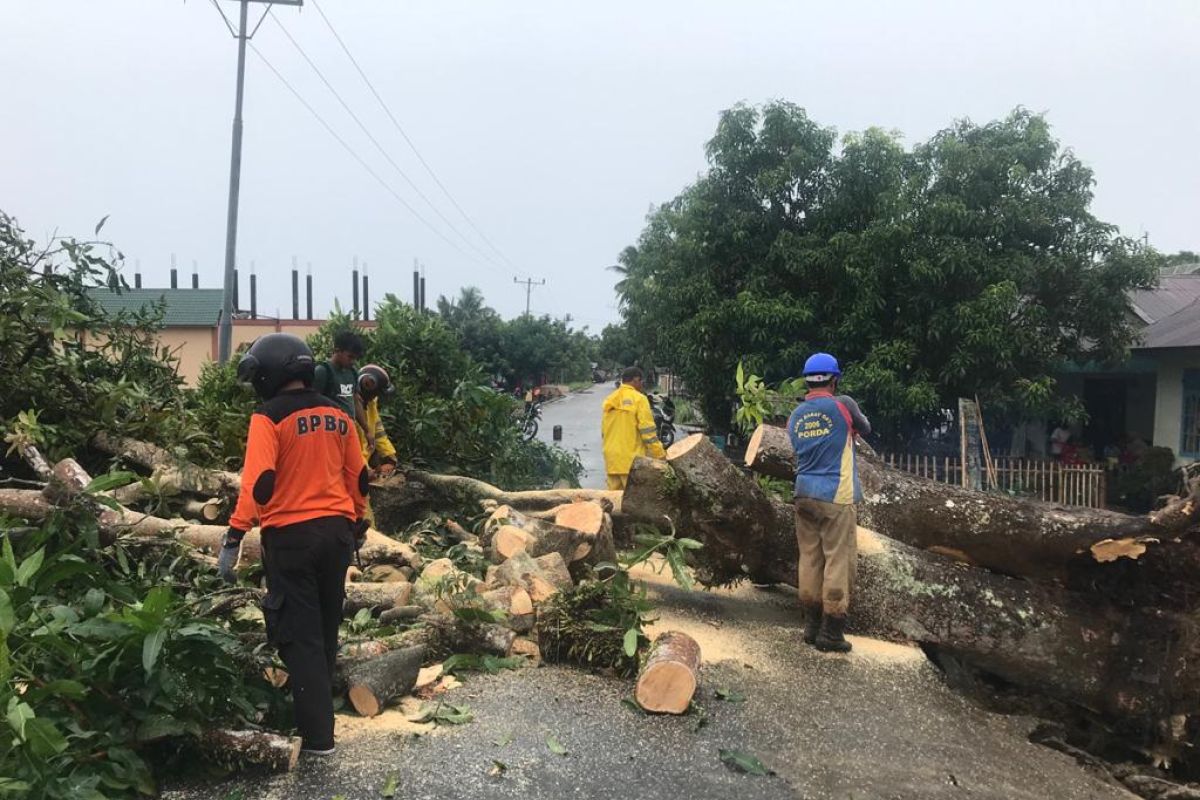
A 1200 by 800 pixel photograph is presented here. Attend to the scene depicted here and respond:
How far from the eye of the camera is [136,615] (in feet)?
9.43

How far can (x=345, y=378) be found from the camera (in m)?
5.54

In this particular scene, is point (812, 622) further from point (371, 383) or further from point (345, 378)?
point (345, 378)

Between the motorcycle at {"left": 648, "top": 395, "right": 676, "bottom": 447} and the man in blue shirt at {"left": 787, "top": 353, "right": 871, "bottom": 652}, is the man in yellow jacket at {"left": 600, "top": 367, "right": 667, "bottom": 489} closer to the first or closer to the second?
the man in blue shirt at {"left": 787, "top": 353, "right": 871, "bottom": 652}

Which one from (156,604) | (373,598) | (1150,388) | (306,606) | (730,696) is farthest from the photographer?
(1150,388)

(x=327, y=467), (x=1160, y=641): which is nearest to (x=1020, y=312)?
(x=1160, y=641)

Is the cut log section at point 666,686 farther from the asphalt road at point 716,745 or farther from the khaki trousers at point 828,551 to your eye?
the khaki trousers at point 828,551

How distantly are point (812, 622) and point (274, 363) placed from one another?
3303mm

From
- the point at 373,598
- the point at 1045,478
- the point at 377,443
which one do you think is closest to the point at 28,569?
the point at 373,598

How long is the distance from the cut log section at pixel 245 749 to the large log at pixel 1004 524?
3622 millimetres

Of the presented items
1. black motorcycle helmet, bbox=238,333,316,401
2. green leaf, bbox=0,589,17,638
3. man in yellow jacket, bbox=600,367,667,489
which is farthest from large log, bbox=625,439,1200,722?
green leaf, bbox=0,589,17,638

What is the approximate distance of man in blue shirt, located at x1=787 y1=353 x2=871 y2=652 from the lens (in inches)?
185

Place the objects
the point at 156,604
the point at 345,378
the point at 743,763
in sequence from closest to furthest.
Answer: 1. the point at 156,604
2. the point at 743,763
3. the point at 345,378

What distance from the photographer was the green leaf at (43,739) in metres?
2.49

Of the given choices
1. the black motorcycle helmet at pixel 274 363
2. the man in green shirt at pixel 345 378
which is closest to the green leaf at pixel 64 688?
the black motorcycle helmet at pixel 274 363
